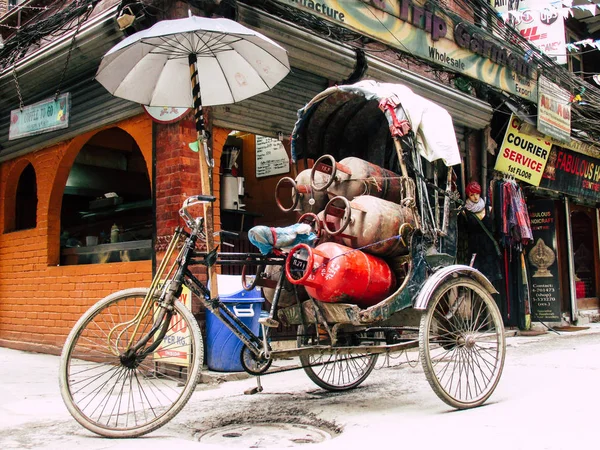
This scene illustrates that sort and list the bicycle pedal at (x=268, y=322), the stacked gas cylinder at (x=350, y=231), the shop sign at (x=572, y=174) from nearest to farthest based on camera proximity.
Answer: the bicycle pedal at (x=268, y=322) → the stacked gas cylinder at (x=350, y=231) → the shop sign at (x=572, y=174)

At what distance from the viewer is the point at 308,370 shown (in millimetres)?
4984

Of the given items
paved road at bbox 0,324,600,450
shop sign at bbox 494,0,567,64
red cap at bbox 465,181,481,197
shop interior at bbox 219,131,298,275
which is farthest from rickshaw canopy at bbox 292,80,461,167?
shop sign at bbox 494,0,567,64

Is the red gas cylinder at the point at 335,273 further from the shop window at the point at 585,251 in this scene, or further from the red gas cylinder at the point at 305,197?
the shop window at the point at 585,251

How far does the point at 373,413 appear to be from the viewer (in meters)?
4.29

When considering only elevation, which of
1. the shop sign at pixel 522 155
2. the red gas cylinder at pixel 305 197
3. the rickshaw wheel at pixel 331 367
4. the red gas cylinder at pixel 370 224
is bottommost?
the rickshaw wheel at pixel 331 367

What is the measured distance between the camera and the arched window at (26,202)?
31.6ft

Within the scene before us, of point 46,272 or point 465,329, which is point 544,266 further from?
point 46,272

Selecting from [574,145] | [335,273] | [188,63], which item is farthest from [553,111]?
[335,273]

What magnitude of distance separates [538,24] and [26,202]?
34.5 ft

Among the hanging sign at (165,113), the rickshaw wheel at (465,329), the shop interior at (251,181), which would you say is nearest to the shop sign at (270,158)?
the shop interior at (251,181)

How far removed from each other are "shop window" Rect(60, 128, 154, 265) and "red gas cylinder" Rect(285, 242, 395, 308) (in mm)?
4524

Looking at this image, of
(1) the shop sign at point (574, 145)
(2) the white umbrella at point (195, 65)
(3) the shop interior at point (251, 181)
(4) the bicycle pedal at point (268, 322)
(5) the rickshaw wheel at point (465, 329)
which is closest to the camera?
(4) the bicycle pedal at point (268, 322)

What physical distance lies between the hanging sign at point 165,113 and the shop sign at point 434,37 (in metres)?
1.88

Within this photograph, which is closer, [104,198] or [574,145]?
[104,198]
